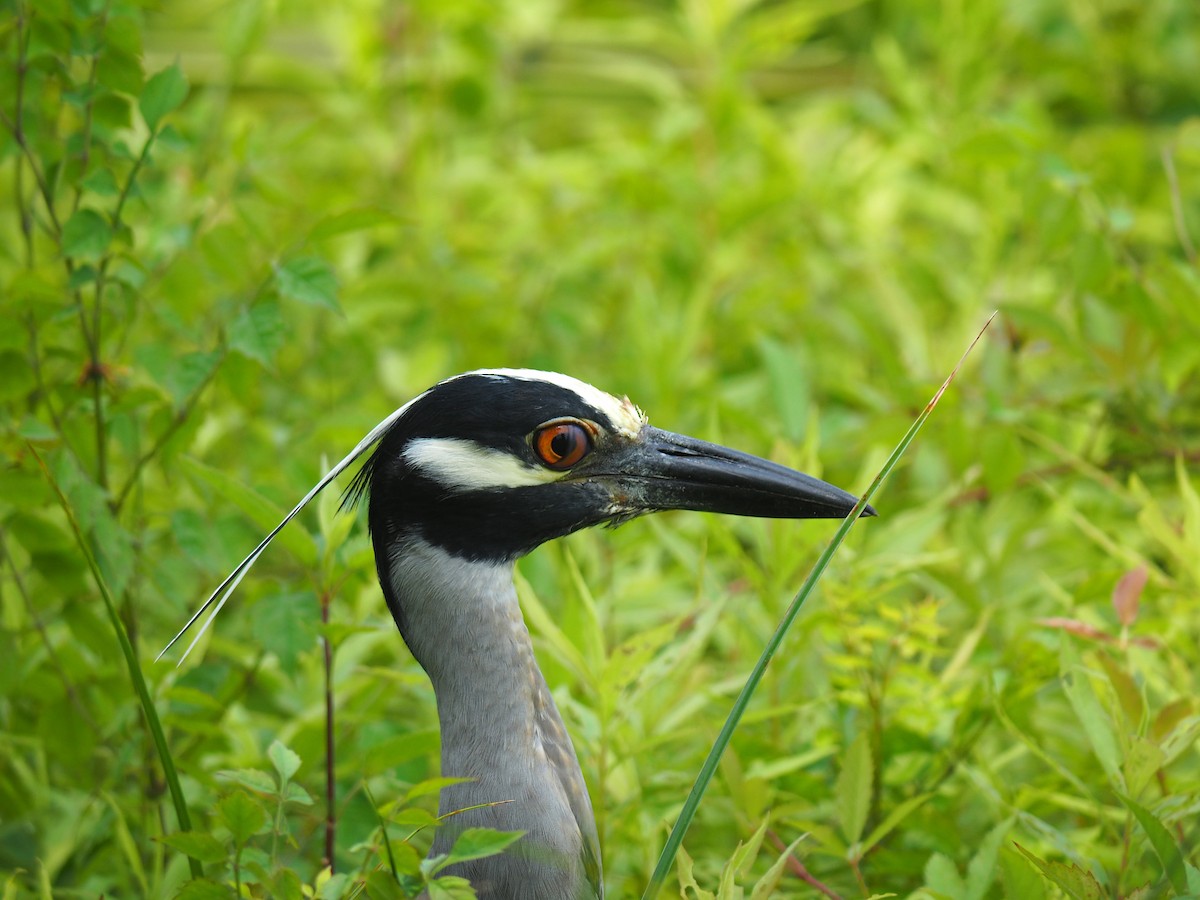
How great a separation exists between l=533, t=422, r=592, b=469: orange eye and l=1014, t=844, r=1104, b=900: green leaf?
30.4 inches

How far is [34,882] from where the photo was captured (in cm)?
203

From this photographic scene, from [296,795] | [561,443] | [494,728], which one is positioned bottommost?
[494,728]

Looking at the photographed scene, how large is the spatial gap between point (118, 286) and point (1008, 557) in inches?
65.8

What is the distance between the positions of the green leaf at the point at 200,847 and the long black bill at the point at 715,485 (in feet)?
2.49

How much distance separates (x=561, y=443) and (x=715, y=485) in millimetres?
251

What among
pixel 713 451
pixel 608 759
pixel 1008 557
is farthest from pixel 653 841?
pixel 1008 557

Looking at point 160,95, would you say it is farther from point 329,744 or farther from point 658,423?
point 658,423

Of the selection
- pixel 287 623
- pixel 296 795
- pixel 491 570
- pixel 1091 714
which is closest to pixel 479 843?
pixel 296 795

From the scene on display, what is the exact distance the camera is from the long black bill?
70.6 inches

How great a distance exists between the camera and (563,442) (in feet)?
5.70

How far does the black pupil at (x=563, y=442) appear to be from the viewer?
1729 mm

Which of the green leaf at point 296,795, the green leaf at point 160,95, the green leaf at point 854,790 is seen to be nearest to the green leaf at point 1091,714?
the green leaf at point 854,790

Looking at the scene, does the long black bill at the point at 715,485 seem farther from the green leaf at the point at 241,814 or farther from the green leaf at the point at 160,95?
the green leaf at the point at 160,95

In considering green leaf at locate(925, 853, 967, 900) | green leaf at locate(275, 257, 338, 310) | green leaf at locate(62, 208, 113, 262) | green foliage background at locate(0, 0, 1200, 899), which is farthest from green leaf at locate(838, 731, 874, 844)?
green leaf at locate(62, 208, 113, 262)
